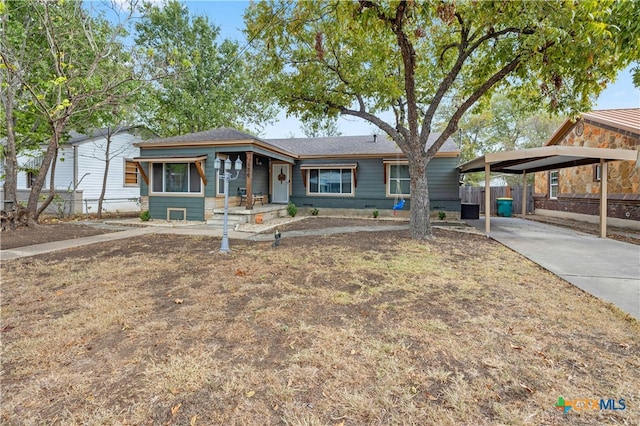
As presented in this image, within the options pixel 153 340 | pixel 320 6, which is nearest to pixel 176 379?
pixel 153 340

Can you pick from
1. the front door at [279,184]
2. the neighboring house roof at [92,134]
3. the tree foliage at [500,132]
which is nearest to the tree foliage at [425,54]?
the front door at [279,184]

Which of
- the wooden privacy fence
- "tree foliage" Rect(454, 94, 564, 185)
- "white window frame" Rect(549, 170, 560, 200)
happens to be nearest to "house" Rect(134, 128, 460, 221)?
the wooden privacy fence

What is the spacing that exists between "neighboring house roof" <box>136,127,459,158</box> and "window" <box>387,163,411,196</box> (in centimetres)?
73

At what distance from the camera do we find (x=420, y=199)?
752 cm

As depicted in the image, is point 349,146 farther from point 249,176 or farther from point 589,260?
point 589,260

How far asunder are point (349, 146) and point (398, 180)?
306 centimetres

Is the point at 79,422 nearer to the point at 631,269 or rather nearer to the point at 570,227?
the point at 631,269

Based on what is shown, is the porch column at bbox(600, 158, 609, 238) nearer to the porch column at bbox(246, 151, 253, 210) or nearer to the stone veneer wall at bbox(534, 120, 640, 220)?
the stone veneer wall at bbox(534, 120, 640, 220)

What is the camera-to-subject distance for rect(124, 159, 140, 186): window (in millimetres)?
16156

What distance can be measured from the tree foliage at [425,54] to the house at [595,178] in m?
3.16

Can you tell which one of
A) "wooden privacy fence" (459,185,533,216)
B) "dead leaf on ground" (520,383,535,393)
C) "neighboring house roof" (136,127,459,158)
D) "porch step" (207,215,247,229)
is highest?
"neighboring house roof" (136,127,459,158)

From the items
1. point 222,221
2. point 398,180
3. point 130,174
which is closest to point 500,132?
point 398,180

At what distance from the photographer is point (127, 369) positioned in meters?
2.19

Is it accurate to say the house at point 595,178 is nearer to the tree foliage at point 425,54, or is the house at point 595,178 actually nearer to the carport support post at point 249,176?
the tree foliage at point 425,54
